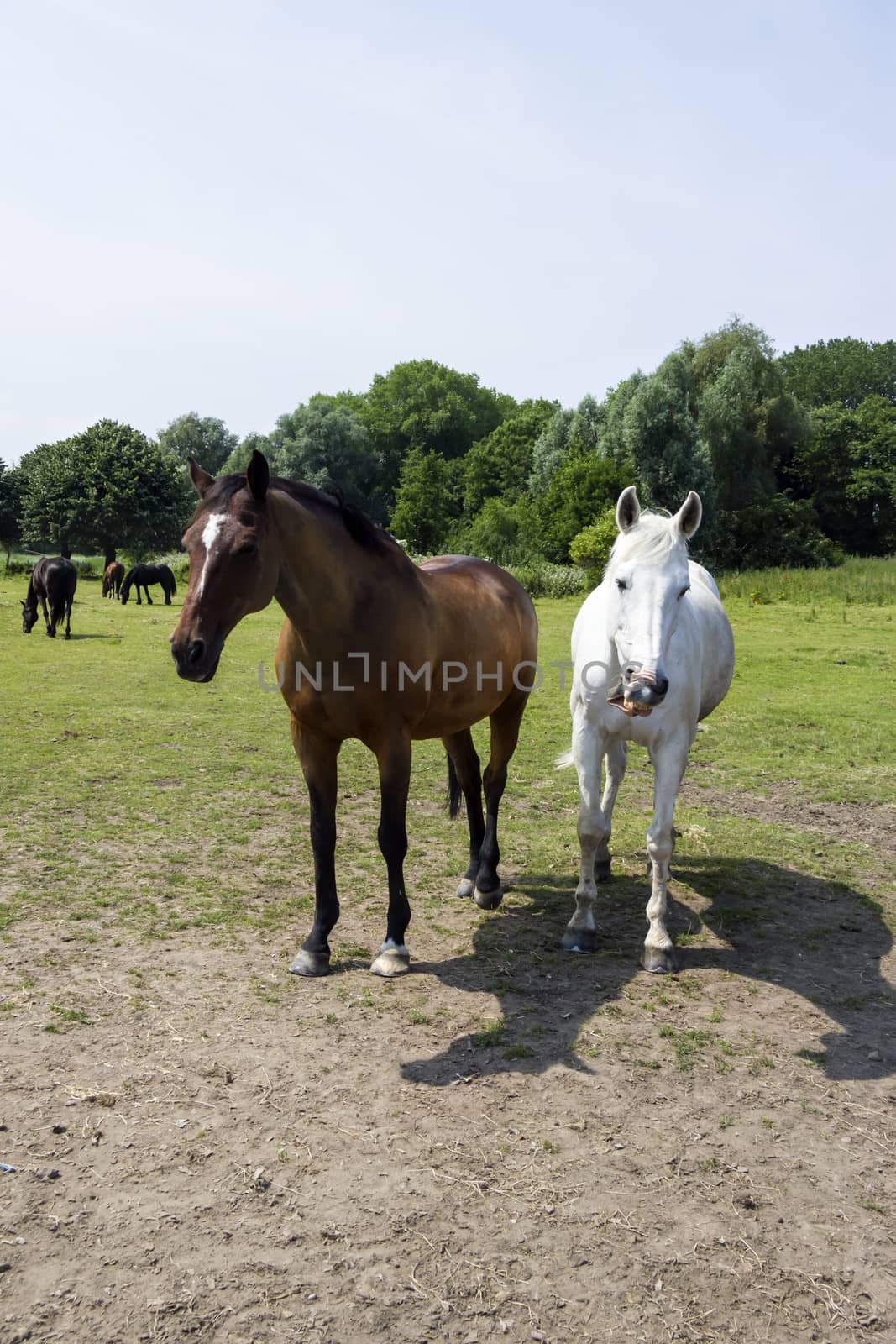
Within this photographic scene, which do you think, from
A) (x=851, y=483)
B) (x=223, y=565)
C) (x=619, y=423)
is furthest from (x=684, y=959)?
(x=851, y=483)

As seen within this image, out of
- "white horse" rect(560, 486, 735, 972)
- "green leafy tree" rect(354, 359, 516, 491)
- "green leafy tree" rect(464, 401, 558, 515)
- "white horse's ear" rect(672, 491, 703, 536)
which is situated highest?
"green leafy tree" rect(354, 359, 516, 491)

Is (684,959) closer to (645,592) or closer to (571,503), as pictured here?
(645,592)

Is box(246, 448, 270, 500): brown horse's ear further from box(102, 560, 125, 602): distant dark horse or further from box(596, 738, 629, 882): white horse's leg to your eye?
box(102, 560, 125, 602): distant dark horse

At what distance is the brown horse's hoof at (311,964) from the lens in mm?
4086

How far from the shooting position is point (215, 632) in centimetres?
335

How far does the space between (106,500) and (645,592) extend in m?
43.5

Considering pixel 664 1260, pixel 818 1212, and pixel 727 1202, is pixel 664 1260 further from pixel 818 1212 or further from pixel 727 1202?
pixel 818 1212

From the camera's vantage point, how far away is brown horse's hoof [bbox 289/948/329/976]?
161 inches

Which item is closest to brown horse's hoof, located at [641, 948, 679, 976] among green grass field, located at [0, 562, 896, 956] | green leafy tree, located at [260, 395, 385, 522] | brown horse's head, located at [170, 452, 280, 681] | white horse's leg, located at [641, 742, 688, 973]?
white horse's leg, located at [641, 742, 688, 973]

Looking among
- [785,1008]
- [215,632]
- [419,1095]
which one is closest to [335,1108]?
[419,1095]

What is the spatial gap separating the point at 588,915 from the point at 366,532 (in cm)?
218

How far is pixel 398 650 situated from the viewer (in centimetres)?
406

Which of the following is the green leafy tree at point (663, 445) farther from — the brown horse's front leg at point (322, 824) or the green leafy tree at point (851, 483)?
the brown horse's front leg at point (322, 824)

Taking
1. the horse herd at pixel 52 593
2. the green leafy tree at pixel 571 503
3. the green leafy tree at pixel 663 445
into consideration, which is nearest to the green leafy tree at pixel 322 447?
the green leafy tree at pixel 571 503
